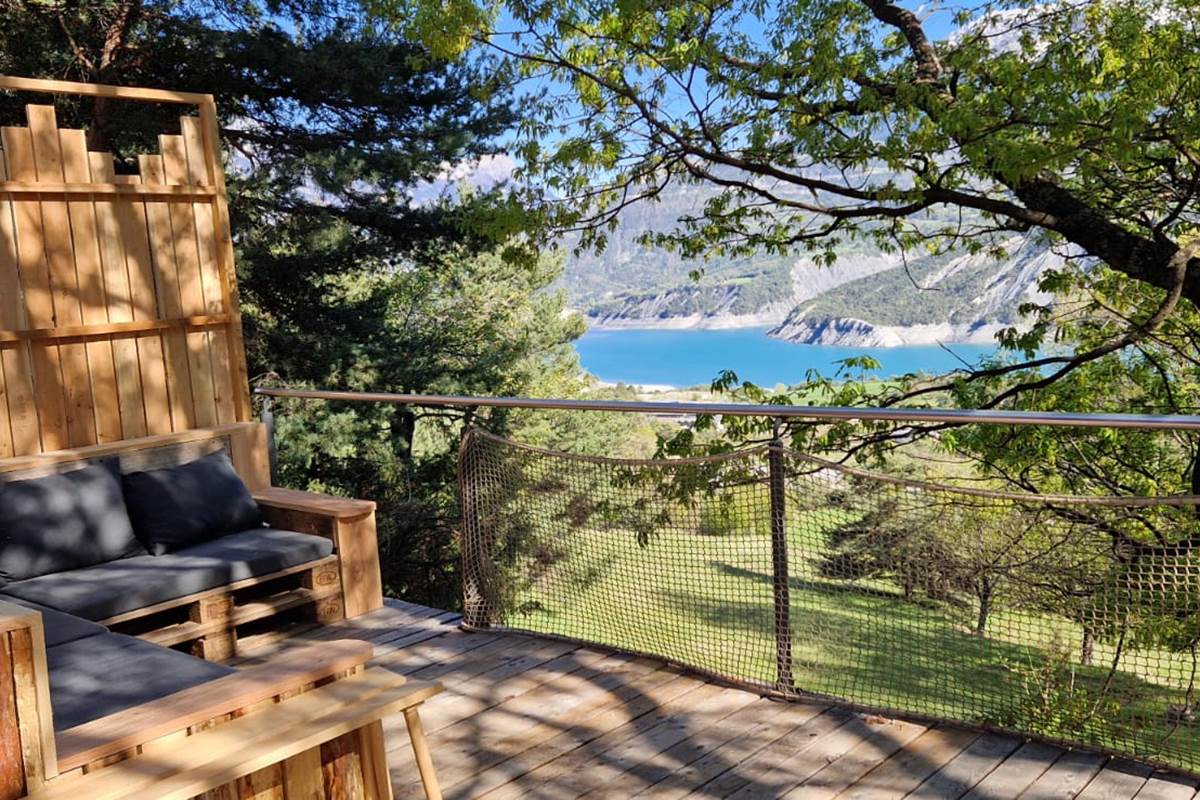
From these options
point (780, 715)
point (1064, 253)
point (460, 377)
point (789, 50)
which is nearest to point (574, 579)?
point (780, 715)

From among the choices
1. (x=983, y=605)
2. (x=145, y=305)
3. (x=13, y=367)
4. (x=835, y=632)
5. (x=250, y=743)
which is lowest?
(x=835, y=632)

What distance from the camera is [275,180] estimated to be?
9.53 meters

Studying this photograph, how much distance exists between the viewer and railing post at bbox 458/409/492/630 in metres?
3.93

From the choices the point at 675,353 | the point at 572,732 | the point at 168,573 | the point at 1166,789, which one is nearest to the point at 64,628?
the point at 168,573

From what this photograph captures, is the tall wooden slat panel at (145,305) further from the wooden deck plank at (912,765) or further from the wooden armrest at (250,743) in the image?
the wooden deck plank at (912,765)

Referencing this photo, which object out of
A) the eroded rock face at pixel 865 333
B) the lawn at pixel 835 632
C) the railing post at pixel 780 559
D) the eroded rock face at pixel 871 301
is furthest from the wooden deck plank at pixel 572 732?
the eroded rock face at pixel 865 333

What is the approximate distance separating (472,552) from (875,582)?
156cm

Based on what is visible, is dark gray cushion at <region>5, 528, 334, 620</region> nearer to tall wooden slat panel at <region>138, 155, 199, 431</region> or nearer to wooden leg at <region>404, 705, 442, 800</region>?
tall wooden slat panel at <region>138, 155, 199, 431</region>

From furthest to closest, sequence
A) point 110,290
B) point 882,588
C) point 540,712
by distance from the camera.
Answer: point 110,290 < point 882,588 < point 540,712

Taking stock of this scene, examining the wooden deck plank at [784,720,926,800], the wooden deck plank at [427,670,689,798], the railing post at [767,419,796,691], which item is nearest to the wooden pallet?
the wooden deck plank at [427,670,689,798]

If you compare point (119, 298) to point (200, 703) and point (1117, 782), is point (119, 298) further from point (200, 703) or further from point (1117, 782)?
point (1117, 782)

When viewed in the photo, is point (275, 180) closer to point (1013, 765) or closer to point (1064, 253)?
point (1064, 253)

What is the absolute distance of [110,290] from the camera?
13.2ft

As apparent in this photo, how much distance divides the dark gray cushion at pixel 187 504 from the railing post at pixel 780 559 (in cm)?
223
